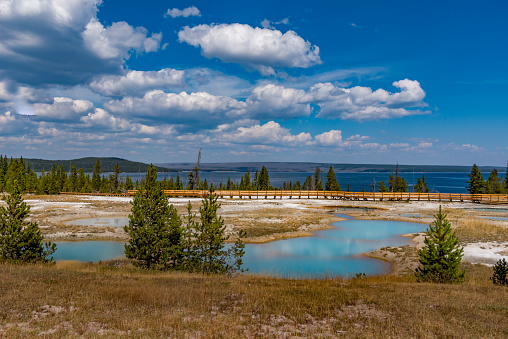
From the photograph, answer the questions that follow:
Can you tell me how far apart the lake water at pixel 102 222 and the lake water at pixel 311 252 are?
9070mm

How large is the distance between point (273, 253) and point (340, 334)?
16827mm

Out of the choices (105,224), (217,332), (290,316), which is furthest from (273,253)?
(105,224)

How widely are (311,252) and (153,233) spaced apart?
12.7 m

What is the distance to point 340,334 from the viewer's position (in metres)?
7.23

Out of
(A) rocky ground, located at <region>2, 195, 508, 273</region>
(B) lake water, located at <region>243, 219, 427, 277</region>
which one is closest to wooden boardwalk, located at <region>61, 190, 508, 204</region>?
(A) rocky ground, located at <region>2, 195, 508, 273</region>

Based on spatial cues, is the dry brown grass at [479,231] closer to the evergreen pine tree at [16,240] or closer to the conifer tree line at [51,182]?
the evergreen pine tree at [16,240]

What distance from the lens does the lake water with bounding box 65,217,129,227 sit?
3525 cm

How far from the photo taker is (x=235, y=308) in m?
9.04

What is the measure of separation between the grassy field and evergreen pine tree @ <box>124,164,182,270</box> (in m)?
3.45

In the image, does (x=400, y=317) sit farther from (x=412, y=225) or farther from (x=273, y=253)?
(x=412, y=225)

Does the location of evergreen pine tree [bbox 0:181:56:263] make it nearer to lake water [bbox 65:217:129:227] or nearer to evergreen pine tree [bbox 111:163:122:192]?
lake water [bbox 65:217:129:227]

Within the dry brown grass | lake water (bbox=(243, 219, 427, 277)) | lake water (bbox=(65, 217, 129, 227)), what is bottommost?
lake water (bbox=(243, 219, 427, 277))

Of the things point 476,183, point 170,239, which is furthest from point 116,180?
point 476,183

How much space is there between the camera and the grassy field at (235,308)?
23.6 feet
